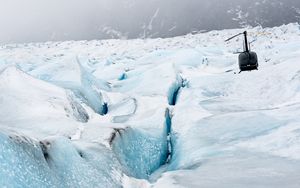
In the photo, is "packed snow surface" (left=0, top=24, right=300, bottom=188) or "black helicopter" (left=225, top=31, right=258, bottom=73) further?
"black helicopter" (left=225, top=31, right=258, bottom=73)

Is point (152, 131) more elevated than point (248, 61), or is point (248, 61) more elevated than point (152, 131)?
point (248, 61)

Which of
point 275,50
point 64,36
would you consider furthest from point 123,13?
point 275,50

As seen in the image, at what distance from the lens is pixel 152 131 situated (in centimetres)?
699

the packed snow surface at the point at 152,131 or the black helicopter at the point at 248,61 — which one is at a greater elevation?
the black helicopter at the point at 248,61

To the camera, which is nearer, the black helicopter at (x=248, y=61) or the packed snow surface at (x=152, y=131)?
the packed snow surface at (x=152, y=131)

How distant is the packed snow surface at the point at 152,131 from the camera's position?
169 inches

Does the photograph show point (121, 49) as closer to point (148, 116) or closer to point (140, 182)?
point (148, 116)

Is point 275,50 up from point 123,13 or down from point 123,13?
down

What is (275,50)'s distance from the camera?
56.1 ft

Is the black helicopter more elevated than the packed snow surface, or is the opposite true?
the black helicopter

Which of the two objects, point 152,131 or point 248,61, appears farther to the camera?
point 248,61

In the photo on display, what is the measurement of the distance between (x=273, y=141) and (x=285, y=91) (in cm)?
344

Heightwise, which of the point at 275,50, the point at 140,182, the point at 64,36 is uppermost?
the point at 64,36

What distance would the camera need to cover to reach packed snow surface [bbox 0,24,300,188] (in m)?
4.28
